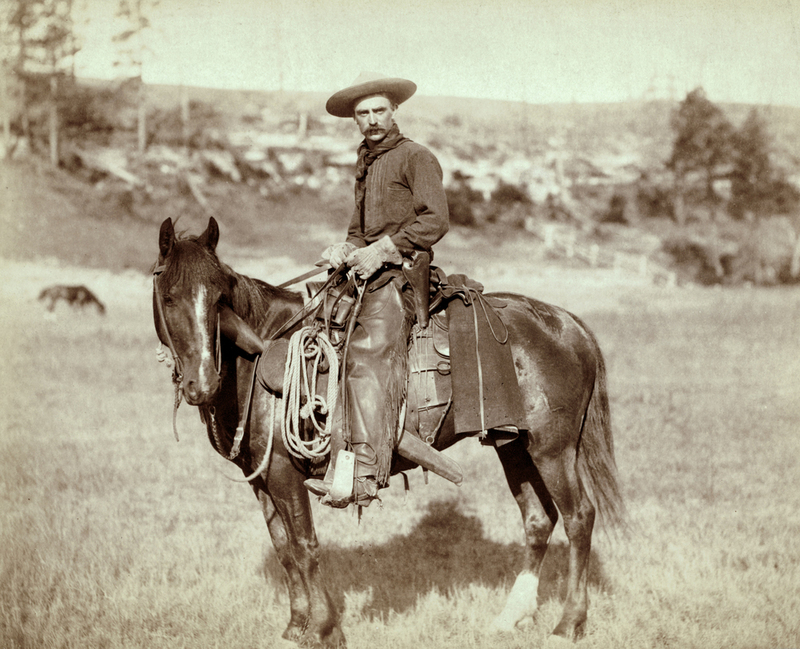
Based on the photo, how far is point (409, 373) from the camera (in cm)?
540

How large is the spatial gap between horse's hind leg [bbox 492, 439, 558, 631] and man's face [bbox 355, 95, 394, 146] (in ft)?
8.58

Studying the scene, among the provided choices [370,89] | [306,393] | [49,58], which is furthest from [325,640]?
[49,58]

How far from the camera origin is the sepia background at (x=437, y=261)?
21.2 ft

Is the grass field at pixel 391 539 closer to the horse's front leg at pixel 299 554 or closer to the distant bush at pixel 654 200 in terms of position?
the horse's front leg at pixel 299 554

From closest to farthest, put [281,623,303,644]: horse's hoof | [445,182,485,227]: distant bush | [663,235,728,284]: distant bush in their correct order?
[281,623,303,644]: horse's hoof < [663,235,728,284]: distant bush < [445,182,485,227]: distant bush

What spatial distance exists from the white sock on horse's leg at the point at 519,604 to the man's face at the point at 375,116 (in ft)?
11.7

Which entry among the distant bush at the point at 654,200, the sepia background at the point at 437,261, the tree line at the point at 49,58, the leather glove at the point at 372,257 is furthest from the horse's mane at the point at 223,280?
the distant bush at the point at 654,200

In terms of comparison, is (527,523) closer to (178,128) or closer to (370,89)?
(370,89)

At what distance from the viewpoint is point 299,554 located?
534 cm

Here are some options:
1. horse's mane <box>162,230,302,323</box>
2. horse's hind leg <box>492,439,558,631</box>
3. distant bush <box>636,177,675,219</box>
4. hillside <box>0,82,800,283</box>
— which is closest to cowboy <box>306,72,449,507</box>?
horse's mane <box>162,230,302,323</box>

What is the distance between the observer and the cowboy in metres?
4.98

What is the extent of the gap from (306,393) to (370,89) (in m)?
2.17

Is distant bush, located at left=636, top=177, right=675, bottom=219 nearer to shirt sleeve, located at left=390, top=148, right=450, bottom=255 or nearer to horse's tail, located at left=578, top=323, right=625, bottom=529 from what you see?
horse's tail, located at left=578, top=323, right=625, bottom=529

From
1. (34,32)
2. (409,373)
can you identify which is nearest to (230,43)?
(34,32)
